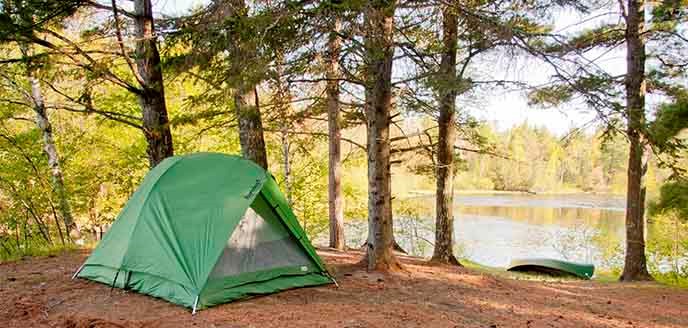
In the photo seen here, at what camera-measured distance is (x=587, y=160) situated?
25.5 metres

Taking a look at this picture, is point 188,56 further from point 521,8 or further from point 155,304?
point 521,8

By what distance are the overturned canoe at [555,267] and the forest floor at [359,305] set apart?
7.87ft

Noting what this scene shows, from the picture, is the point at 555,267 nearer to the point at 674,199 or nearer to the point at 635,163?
the point at 635,163

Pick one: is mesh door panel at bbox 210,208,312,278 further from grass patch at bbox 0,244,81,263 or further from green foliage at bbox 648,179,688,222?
green foliage at bbox 648,179,688,222

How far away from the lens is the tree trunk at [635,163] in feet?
21.0

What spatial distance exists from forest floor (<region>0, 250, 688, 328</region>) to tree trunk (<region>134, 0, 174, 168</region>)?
1.69m

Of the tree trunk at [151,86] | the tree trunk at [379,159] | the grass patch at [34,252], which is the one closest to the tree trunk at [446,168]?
the tree trunk at [379,159]

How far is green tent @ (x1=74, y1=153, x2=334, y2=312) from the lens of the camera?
3486 mm

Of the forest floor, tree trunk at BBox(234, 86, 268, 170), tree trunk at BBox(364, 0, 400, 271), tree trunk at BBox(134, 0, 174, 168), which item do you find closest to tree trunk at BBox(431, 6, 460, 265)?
the forest floor

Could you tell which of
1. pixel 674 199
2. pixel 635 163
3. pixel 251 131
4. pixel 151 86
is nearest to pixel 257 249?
pixel 251 131

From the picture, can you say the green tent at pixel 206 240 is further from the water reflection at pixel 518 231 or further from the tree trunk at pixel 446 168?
the water reflection at pixel 518 231

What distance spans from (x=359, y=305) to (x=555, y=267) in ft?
18.5

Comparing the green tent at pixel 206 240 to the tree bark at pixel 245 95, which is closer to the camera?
the green tent at pixel 206 240

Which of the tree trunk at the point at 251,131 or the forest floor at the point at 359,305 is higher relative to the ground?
the tree trunk at the point at 251,131
